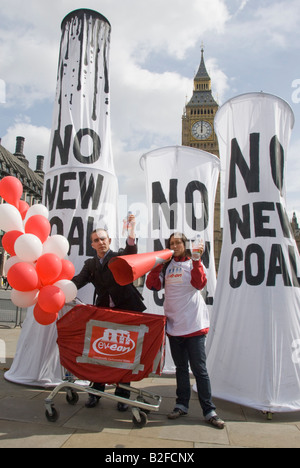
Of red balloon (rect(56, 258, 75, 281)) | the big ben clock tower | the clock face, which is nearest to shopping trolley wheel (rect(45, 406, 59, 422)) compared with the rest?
→ red balloon (rect(56, 258, 75, 281))

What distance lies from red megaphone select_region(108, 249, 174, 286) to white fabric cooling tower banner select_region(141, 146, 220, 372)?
2601 mm

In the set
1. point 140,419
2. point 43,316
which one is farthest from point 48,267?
point 140,419

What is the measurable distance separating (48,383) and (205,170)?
413 centimetres

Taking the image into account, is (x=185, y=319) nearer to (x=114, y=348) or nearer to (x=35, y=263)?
(x=114, y=348)

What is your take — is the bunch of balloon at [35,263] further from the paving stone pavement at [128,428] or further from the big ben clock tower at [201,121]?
the big ben clock tower at [201,121]

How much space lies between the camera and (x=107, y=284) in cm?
365

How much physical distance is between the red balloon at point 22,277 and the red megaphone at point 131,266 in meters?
0.79

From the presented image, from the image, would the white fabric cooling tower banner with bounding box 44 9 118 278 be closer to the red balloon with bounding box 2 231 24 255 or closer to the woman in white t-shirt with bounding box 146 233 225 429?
the red balloon with bounding box 2 231 24 255

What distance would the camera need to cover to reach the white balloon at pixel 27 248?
3324mm

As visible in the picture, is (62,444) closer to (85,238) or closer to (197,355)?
(197,355)

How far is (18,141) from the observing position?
→ 60.6 meters

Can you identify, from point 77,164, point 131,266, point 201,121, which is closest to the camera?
point 131,266

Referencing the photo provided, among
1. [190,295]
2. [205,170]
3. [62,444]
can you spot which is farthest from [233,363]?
[205,170]

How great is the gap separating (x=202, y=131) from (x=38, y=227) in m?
74.4
